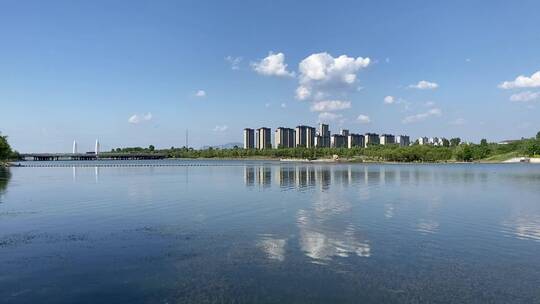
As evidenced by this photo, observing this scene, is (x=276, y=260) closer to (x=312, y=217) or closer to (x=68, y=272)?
(x=68, y=272)

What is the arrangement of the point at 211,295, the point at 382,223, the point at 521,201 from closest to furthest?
the point at 211,295 → the point at 382,223 → the point at 521,201

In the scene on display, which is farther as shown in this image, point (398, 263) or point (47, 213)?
point (47, 213)

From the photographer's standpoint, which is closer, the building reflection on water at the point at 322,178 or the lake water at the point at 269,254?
the lake water at the point at 269,254

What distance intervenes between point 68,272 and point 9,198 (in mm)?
32684

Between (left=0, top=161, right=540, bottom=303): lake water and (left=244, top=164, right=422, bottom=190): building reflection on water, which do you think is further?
(left=244, top=164, right=422, bottom=190): building reflection on water

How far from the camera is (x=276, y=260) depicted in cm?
1808

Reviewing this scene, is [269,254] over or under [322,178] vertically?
under

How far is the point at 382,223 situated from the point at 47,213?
24.1 meters

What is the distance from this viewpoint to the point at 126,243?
70.1 ft

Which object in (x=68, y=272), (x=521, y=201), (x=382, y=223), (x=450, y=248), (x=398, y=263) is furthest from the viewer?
(x=521, y=201)

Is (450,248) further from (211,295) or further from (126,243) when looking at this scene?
(126,243)

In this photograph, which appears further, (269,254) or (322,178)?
(322,178)

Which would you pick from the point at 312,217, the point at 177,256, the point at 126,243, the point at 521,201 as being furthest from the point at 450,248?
the point at 521,201

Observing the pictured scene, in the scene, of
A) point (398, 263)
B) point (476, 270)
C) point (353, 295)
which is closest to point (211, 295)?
point (353, 295)
